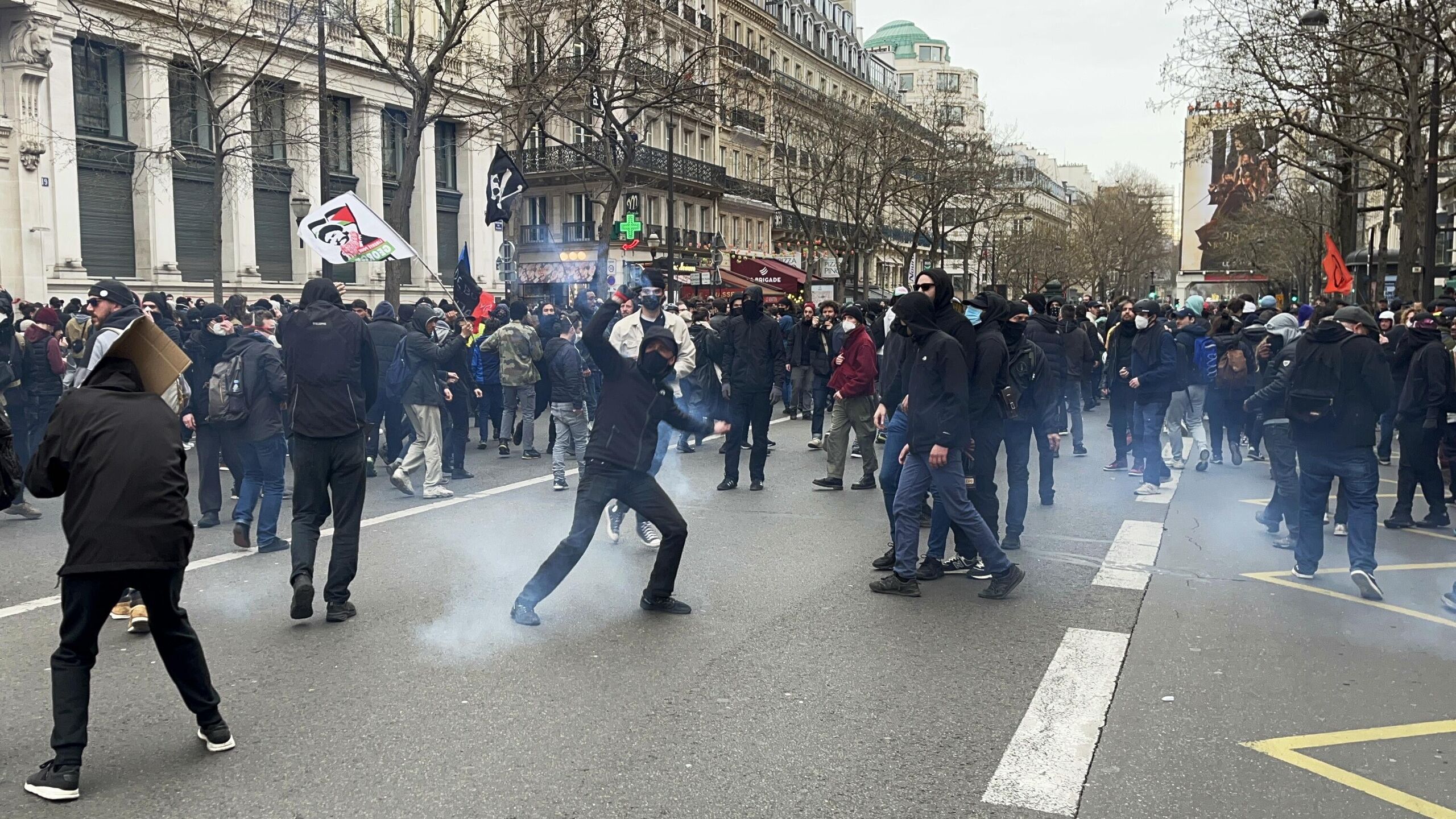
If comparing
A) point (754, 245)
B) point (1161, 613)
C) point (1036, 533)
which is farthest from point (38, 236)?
point (754, 245)

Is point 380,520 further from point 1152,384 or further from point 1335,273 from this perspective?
point 1335,273

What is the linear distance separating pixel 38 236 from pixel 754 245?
1566 inches

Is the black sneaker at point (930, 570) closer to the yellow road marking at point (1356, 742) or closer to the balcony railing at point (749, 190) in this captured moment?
the yellow road marking at point (1356, 742)

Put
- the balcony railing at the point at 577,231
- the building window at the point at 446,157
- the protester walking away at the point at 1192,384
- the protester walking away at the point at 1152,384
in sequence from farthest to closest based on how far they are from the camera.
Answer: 1. the balcony railing at the point at 577,231
2. the building window at the point at 446,157
3. the protester walking away at the point at 1192,384
4. the protester walking away at the point at 1152,384

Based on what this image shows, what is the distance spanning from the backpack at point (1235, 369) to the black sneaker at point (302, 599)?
9.10m

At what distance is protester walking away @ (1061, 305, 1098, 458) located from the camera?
13.9 meters

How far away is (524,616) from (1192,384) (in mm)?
8287

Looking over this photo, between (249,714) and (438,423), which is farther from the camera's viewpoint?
(438,423)

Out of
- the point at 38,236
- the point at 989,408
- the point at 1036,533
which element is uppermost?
the point at 38,236

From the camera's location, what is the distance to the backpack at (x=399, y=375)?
10672mm

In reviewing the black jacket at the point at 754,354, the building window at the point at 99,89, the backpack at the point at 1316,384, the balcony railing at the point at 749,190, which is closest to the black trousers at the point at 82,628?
the backpack at the point at 1316,384

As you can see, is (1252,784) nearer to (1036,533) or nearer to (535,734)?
(535,734)

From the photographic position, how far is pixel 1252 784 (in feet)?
13.5

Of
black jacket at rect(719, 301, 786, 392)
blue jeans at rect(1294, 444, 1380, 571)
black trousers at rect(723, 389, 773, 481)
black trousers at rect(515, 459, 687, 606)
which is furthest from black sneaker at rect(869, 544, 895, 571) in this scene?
black jacket at rect(719, 301, 786, 392)
